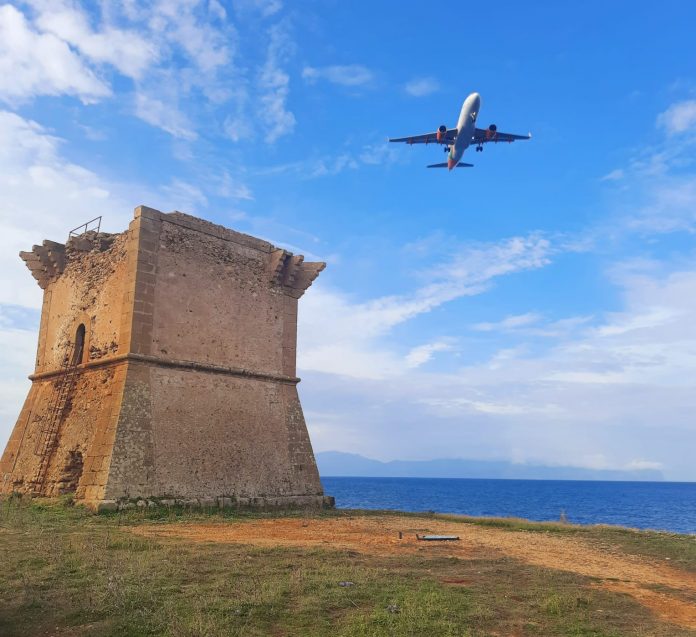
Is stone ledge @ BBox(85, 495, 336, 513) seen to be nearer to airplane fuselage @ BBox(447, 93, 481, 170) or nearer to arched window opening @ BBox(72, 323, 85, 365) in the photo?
arched window opening @ BBox(72, 323, 85, 365)

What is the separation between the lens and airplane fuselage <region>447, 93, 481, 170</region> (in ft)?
82.5

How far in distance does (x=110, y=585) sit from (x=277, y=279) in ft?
41.7

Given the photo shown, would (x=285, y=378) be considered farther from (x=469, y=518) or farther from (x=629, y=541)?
(x=629, y=541)

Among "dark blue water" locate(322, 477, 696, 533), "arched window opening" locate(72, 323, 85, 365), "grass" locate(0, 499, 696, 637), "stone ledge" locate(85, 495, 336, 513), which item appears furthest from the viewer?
Answer: "dark blue water" locate(322, 477, 696, 533)

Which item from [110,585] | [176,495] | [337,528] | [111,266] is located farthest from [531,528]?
[111,266]

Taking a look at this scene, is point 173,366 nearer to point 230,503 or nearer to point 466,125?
point 230,503

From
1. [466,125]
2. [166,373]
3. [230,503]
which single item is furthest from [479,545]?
[466,125]

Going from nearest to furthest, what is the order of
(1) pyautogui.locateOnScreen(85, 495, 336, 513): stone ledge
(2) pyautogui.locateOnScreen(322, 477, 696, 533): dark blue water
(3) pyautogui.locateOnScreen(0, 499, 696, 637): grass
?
1. (3) pyautogui.locateOnScreen(0, 499, 696, 637): grass
2. (1) pyautogui.locateOnScreen(85, 495, 336, 513): stone ledge
3. (2) pyautogui.locateOnScreen(322, 477, 696, 533): dark blue water

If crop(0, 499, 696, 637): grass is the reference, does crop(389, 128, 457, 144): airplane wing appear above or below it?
above

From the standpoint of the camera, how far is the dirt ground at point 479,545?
293 inches

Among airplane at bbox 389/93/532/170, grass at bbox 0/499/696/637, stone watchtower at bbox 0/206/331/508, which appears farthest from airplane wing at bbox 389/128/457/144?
grass at bbox 0/499/696/637

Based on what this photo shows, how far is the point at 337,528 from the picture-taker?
12.6m

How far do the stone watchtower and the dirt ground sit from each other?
2.39 metres

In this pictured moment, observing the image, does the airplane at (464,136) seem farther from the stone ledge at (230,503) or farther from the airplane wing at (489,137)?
the stone ledge at (230,503)
